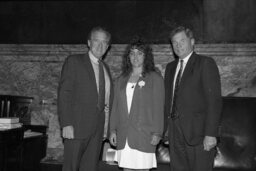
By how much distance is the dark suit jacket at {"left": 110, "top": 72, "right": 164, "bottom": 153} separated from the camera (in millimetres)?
2592

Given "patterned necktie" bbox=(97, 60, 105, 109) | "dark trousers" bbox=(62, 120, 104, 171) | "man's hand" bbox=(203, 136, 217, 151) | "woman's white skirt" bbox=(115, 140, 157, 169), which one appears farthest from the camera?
"patterned necktie" bbox=(97, 60, 105, 109)

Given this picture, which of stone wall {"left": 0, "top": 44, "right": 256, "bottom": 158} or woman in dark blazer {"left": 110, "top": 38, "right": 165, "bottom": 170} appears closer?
woman in dark blazer {"left": 110, "top": 38, "right": 165, "bottom": 170}

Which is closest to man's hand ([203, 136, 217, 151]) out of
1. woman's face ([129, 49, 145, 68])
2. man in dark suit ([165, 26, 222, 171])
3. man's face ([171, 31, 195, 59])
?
man in dark suit ([165, 26, 222, 171])

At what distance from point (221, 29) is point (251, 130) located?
1585 millimetres

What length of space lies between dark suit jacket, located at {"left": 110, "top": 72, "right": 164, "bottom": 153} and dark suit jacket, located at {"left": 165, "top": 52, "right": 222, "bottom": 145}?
215 millimetres

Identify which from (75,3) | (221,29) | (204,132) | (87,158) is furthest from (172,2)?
(87,158)

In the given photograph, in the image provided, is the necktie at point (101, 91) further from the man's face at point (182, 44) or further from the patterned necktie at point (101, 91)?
the man's face at point (182, 44)

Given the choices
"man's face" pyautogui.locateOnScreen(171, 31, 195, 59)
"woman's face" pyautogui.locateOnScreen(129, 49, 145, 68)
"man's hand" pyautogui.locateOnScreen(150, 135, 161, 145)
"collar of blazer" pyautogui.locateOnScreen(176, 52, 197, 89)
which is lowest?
"man's hand" pyautogui.locateOnScreen(150, 135, 161, 145)

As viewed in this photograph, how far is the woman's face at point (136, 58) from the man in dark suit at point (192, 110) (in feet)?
1.22

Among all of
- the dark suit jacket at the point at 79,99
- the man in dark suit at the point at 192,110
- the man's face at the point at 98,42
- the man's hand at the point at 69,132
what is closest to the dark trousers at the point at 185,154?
the man in dark suit at the point at 192,110

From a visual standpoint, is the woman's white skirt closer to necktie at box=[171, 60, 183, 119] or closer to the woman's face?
necktie at box=[171, 60, 183, 119]

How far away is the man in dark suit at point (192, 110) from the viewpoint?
2.45 m

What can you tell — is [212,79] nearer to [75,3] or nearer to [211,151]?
[211,151]

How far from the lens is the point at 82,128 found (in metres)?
2.68
